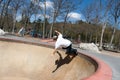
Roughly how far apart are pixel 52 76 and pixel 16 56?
12.6 ft

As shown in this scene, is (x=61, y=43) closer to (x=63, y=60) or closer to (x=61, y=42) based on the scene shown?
(x=61, y=42)

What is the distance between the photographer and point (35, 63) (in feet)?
49.0

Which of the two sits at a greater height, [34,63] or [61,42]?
[61,42]

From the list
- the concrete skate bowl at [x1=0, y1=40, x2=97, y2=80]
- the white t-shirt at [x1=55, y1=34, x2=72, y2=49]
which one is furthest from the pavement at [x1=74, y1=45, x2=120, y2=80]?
the white t-shirt at [x1=55, y1=34, x2=72, y2=49]

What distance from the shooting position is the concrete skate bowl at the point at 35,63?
12188 millimetres

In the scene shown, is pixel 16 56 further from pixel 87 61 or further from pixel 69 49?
pixel 87 61

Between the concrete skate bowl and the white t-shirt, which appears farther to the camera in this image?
the concrete skate bowl

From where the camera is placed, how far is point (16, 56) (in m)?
15.5

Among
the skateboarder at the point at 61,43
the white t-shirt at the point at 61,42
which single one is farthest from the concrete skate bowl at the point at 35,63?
the white t-shirt at the point at 61,42

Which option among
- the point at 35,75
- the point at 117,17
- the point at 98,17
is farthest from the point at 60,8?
the point at 35,75

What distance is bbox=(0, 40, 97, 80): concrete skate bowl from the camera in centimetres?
1219

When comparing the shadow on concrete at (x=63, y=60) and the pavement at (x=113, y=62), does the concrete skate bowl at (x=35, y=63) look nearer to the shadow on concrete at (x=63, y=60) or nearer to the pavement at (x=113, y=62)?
the shadow on concrete at (x=63, y=60)

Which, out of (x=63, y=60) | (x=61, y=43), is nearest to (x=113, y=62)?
(x=63, y=60)

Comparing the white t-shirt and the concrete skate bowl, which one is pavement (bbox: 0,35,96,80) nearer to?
the concrete skate bowl
